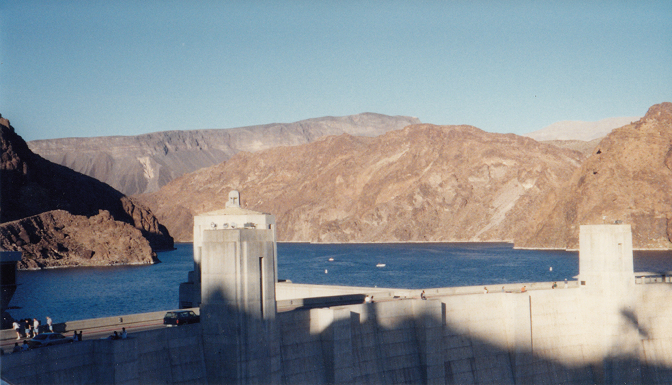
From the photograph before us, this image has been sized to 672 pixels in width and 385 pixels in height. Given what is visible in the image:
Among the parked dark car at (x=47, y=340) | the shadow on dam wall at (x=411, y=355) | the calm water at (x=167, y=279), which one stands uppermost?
the parked dark car at (x=47, y=340)

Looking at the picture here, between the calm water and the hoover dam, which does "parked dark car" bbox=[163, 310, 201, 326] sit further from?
the calm water

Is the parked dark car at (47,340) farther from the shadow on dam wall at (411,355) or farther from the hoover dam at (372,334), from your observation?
the shadow on dam wall at (411,355)

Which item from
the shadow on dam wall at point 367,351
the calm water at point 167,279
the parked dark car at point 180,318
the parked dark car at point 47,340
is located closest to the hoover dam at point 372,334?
the shadow on dam wall at point 367,351

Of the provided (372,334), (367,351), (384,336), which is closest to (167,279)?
(384,336)

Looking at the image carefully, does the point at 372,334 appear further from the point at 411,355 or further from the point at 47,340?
the point at 47,340

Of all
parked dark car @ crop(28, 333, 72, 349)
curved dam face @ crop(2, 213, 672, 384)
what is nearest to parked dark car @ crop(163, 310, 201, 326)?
curved dam face @ crop(2, 213, 672, 384)

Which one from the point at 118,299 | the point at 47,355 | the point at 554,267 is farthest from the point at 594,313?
the point at 554,267
